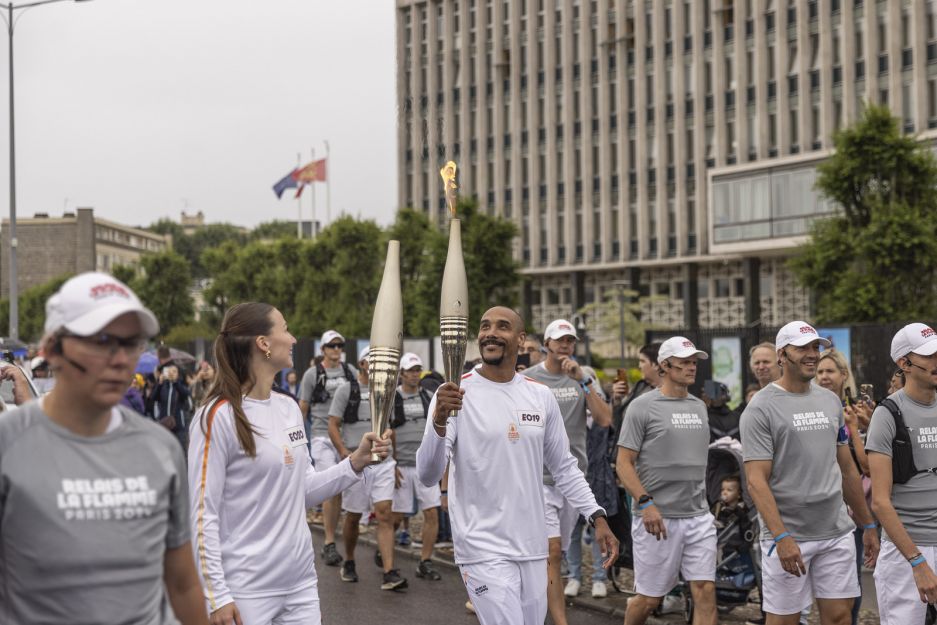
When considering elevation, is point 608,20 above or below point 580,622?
above

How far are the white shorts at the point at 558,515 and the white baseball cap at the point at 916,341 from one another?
10.6 ft

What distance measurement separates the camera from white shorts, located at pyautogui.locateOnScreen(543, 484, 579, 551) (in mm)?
9180

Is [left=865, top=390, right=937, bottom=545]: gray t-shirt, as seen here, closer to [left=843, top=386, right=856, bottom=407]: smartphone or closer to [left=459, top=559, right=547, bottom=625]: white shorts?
[left=459, top=559, right=547, bottom=625]: white shorts

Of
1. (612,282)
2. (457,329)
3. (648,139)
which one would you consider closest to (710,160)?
(648,139)

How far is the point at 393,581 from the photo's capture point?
11.1 metres

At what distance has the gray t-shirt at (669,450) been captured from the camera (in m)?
7.89

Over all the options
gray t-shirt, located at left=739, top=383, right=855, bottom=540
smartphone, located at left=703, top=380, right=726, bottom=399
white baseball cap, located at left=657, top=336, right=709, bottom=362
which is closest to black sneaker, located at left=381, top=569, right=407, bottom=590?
smartphone, located at left=703, top=380, right=726, bottom=399

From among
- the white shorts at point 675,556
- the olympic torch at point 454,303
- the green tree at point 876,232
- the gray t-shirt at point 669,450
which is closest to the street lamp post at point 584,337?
the green tree at point 876,232

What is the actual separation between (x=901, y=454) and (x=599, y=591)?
4.85m

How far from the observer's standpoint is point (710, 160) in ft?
198

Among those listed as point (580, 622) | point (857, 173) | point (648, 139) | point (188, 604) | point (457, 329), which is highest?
point (648, 139)

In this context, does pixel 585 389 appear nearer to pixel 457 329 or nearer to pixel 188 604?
pixel 457 329

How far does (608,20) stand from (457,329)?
205 ft

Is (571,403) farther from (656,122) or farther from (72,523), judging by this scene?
(656,122)
